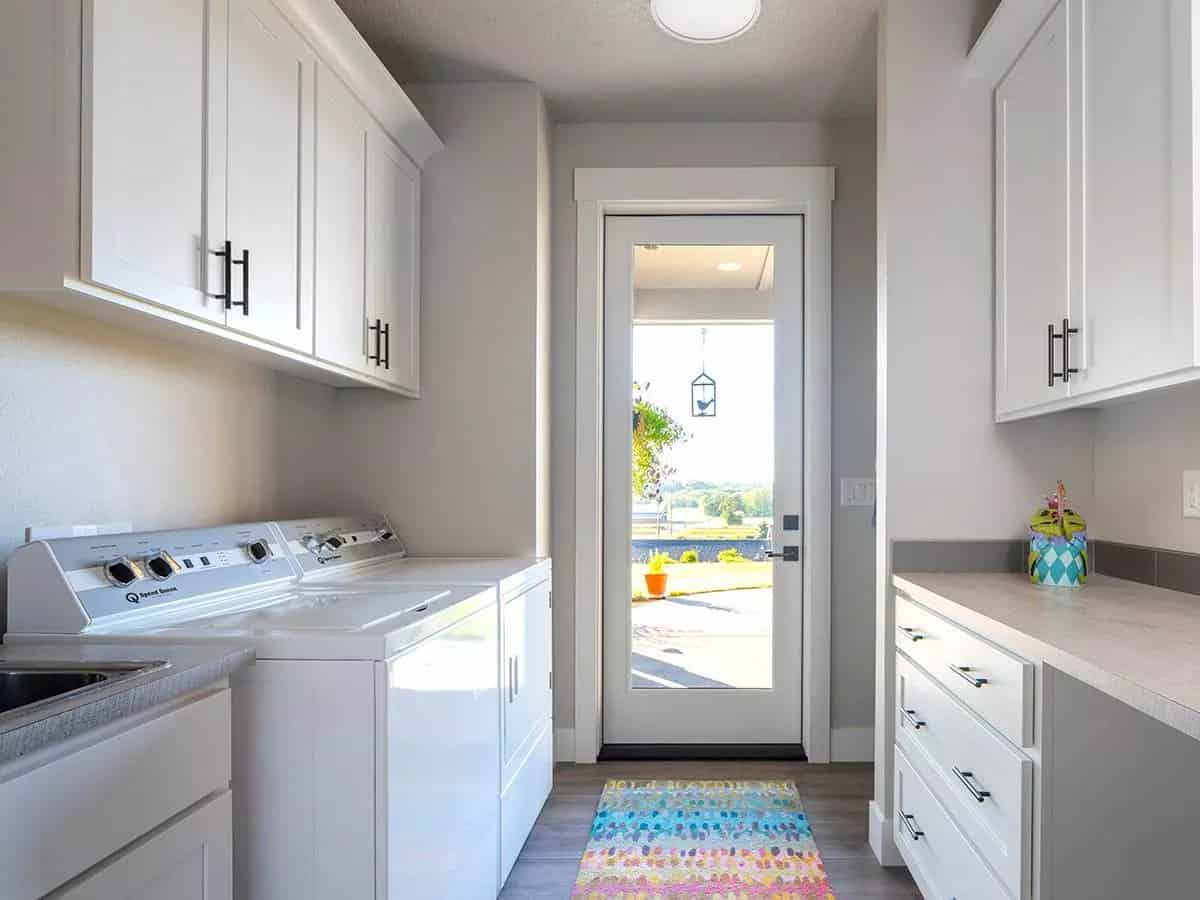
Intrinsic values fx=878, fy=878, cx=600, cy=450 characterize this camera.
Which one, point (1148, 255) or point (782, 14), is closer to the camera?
point (1148, 255)

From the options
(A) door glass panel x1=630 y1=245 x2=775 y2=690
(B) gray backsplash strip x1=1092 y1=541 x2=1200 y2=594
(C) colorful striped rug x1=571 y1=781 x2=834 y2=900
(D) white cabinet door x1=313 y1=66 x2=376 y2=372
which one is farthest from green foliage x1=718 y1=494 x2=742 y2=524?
(D) white cabinet door x1=313 y1=66 x2=376 y2=372

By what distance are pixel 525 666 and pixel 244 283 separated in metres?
1.43

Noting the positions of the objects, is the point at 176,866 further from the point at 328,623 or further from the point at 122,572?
the point at 122,572

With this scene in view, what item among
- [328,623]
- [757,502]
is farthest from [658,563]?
[328,623]

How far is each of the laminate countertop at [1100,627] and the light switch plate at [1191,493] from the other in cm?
19

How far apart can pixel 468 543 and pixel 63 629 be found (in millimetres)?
1657

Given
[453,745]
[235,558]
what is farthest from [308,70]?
[453,745]

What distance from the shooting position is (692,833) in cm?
279

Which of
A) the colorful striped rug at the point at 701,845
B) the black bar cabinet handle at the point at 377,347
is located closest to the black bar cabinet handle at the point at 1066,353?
the colorful striped rug at the point at 701,845

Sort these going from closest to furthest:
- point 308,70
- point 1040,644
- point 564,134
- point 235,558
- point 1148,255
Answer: point 1040,644 < point 1148,255 < point 235,558 < point 308,70 < point 564,134

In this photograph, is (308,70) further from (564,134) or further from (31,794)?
(31,794)

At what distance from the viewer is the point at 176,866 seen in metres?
1.23

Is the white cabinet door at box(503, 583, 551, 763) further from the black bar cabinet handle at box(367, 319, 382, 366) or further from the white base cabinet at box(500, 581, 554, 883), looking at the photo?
the black bar cabinet handle at box(367, 319, 382, 366)

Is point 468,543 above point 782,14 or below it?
below
